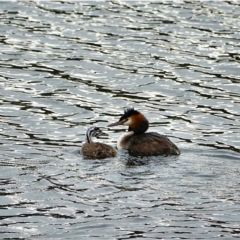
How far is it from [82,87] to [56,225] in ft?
27.7

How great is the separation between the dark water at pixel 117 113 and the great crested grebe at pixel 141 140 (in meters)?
0.21

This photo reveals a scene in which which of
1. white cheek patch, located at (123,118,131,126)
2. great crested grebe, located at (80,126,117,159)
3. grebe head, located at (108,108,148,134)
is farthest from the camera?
white cheek patch, located at (123,118,131,126)

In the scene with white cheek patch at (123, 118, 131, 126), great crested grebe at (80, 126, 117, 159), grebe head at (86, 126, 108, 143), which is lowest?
great crested grebe at (80, 126, 117, 159)

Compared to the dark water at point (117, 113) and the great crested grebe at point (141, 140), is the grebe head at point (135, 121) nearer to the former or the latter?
the great crested grebe at point (141, 140)

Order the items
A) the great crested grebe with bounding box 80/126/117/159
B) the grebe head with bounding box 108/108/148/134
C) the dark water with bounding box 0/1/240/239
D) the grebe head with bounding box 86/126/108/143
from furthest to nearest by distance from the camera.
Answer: the grebe head with bounding box 108/108/148/134 < the grebe head with bounding box 86/126/108/143 < the great crested grebe with bounding box 80/126/117/159 < the dark water with bounding box 0/1/240/239

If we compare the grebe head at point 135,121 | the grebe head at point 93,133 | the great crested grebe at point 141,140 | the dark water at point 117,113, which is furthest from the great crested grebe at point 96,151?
the grebe head at point 135,121

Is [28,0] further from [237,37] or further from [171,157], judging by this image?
[171,157]

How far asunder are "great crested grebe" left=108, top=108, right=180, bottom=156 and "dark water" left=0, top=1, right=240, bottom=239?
21 centimetres

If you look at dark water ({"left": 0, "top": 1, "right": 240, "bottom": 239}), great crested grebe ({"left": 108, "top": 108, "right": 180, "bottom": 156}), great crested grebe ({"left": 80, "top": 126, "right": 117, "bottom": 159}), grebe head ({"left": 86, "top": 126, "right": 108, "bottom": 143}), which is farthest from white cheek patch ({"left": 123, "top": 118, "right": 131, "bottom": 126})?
great crested grebe ({"left": 80, "top": 126, "right": 117, "bottom": 159})

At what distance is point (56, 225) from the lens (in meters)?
10.7

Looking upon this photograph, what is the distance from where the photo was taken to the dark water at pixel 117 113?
36.2 feet

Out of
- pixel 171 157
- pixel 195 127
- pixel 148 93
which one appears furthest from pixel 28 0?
pixel 171 157

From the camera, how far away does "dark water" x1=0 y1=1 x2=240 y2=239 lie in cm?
1102

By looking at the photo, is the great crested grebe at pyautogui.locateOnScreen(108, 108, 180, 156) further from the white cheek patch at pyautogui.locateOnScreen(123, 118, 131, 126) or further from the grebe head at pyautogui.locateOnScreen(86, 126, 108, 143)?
the grebe head at pyautogui.locateOnScreen(86, 126, 108, 143)
